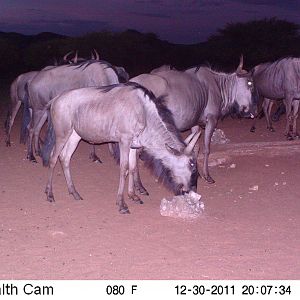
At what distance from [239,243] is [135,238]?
1092 millimetres

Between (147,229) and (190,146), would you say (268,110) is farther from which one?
(147,229)

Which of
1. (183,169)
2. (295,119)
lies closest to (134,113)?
(183,169)

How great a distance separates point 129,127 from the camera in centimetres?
666

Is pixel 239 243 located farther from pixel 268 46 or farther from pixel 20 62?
pixel 20 62

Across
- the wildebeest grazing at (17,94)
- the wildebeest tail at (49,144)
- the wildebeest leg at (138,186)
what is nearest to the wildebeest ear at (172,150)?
the wildebeest leg at (138,186)

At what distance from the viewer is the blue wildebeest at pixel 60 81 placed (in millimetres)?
9625

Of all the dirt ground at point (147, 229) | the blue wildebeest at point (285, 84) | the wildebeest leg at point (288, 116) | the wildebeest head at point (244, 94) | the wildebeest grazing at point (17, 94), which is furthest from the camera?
the blue wildebeest at point (285, 84)

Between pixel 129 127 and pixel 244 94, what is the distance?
3.38m

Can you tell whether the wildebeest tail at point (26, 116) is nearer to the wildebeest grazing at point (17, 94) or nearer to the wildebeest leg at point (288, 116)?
the wildebeest grazing at point (17, 94)

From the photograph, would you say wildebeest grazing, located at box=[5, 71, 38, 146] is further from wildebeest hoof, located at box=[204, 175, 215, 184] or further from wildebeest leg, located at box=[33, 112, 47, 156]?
wildebeest hoof, located at box=[204, 175, 215, 184]

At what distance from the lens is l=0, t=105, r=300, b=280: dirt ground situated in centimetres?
489

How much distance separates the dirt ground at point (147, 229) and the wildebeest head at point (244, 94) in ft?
3.11

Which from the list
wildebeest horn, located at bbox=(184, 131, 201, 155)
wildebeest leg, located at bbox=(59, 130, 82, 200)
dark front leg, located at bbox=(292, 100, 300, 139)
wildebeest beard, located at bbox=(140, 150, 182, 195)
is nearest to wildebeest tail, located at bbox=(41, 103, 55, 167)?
wildebeest leg, located at bbox=(59, 130, 82, 200)

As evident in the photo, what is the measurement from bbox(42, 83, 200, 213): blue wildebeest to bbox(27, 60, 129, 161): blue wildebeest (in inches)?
102
